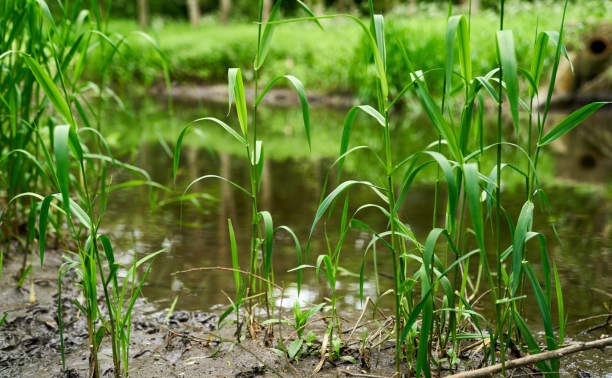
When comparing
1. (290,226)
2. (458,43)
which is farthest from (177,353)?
(290,226)

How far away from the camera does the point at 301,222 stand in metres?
3.35

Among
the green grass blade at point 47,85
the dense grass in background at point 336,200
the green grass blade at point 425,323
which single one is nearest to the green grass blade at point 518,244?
the dense grass in background at point 336,200

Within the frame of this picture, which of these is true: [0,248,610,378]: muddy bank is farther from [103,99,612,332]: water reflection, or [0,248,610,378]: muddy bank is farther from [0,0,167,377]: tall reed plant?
[103,99,612,332]: water reflection

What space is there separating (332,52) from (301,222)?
28.0 ft

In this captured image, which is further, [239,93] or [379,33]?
[239,93]

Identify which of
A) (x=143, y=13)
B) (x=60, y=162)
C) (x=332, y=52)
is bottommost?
(x=332, y=52)

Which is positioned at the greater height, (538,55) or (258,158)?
(538,55)

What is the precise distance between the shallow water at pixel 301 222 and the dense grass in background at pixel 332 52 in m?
3.02

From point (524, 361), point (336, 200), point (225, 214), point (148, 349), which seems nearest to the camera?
point (524, 361)

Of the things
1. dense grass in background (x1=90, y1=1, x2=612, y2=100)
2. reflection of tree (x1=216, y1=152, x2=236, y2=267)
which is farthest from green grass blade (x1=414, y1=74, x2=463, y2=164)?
dense grass in background (x1=90, y1=1, x2=612, y2=100)

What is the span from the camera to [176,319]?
6.77 ft

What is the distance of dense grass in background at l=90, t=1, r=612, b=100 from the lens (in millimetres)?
8953

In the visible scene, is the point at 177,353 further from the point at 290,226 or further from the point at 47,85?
the point at 290,226

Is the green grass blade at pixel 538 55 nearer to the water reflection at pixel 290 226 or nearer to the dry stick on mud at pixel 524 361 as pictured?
the water reflection at pixel 290 226
